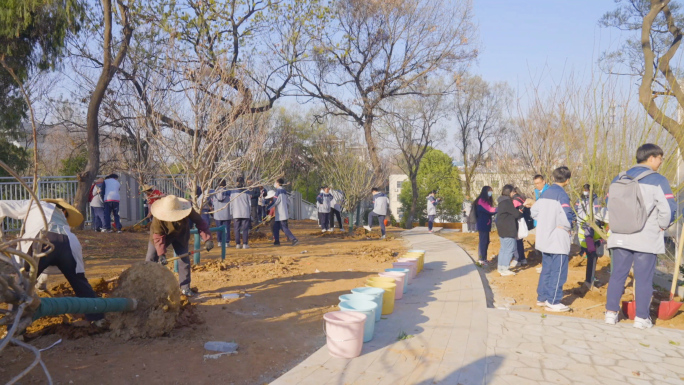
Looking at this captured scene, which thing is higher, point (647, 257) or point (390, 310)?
point (647, 257)

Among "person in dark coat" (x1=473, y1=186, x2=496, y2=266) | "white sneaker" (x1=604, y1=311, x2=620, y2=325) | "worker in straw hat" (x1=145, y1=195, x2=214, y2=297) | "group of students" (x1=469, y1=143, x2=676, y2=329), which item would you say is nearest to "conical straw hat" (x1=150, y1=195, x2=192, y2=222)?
"worker in straw hat" (x1=145, y1=195, x2=214, y2=297)

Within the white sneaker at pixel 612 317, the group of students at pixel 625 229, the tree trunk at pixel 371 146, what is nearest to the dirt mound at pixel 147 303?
the group of students at pixel 625 229

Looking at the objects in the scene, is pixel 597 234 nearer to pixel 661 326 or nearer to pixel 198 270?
pixel 661 326

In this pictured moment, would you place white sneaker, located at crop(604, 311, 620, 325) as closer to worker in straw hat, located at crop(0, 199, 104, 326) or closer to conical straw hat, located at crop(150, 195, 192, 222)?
conical straw hat, located at crop(150, 195, 192, 222)

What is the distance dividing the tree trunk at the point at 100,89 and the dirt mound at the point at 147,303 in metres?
8.16

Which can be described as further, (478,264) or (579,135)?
(579,135)

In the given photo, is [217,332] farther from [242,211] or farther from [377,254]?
[242,211]

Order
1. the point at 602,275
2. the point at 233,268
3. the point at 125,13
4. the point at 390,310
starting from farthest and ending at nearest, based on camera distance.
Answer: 1. the point at 125,13
2. the point at 602,275
3. the point at 233,268
4. the point at 390,310

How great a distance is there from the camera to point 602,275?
8906 mm

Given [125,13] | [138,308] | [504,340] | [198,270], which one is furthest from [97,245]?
[504,340]

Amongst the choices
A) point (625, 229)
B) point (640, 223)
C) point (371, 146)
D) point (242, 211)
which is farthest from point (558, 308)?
point (371, 146)

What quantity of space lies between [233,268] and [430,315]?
3.56 metres

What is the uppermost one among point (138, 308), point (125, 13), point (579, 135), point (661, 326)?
point (125, 13)

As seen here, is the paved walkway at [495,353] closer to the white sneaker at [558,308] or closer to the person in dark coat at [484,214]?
the white sneaker at [558,308]
